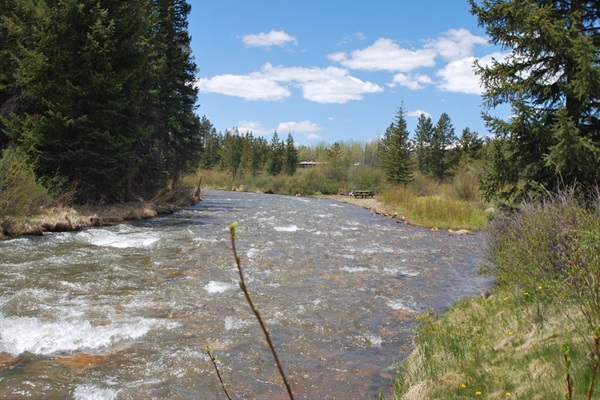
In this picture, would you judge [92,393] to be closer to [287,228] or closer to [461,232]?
[287,228]

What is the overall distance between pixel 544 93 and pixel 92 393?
38.3 feet

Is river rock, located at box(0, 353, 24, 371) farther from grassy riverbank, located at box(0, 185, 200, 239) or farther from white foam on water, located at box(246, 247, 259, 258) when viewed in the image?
grassy riverbank, located at box(0, 185, 200, 239)

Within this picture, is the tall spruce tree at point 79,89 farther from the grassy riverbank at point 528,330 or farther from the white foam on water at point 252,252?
the grassy riverbank at point 528,330

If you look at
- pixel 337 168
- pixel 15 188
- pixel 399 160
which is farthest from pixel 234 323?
pixel 337 168

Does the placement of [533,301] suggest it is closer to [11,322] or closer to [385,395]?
Result: [385,395]

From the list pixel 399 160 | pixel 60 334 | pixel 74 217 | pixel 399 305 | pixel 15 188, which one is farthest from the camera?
pixel 399 160

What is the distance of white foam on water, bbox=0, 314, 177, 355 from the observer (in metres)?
5.95

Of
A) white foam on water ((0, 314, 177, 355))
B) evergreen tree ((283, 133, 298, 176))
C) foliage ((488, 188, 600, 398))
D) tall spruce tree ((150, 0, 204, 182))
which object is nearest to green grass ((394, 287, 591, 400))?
foliage ((488, 188, 600, 398))

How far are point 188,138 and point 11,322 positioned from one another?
2711 centimetres

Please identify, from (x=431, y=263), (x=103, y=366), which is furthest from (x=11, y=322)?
(x=431, y=263)

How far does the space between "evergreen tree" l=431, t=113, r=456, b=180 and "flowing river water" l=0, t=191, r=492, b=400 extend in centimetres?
5102

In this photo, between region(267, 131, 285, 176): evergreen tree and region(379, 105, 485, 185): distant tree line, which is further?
region(267, 131, 285, 176): evergreen tree

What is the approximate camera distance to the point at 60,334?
6328 mm

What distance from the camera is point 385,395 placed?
16.5 ft
